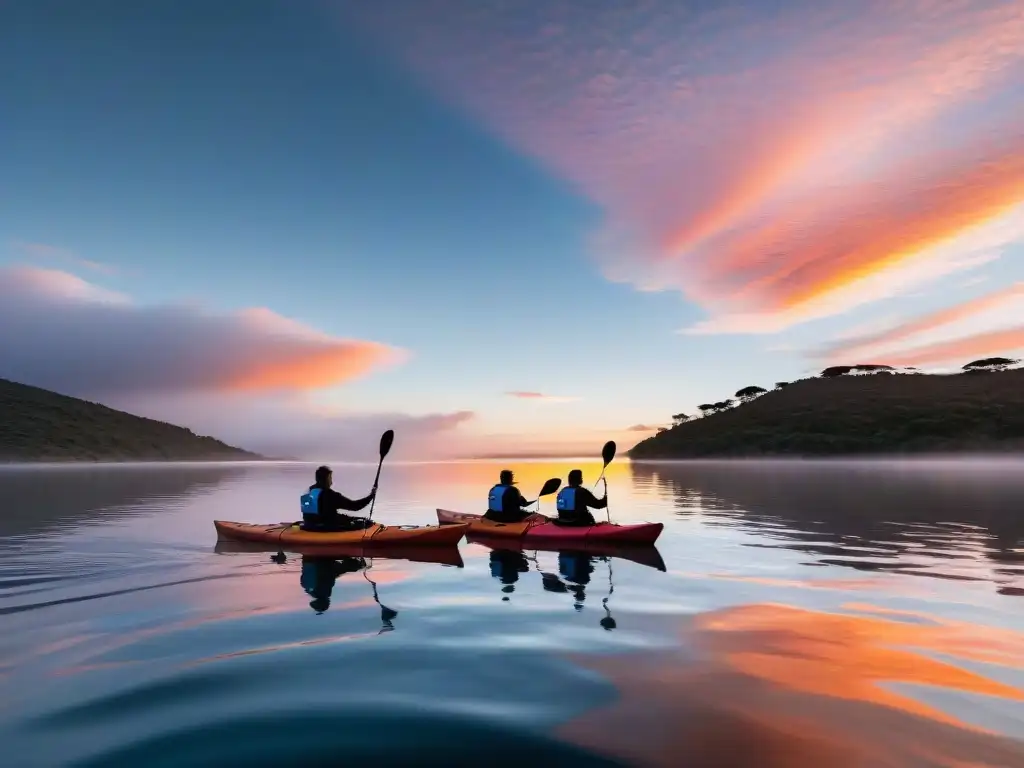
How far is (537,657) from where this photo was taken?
8016mm

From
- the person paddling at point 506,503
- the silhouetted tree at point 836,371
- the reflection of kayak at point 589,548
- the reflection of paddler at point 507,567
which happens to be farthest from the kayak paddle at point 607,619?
the silhouetted tree at point 836,371

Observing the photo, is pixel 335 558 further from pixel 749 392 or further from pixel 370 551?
pixel 749 392

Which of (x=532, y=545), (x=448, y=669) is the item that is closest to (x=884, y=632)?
(x=448, y=669)

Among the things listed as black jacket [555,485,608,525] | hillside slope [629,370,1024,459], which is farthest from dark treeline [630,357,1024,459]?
Answer: black jacket [555,485,608,525]

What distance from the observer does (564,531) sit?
18.9 m

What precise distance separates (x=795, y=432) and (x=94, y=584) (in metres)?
152

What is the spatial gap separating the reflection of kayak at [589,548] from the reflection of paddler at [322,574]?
4798mm

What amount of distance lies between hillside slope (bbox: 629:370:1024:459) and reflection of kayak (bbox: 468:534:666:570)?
13536 cm

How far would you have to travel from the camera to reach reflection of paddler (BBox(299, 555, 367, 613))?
38.0ft

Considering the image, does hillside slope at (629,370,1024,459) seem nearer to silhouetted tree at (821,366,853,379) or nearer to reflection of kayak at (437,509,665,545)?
silhouetted tree at (821,366,853,379)

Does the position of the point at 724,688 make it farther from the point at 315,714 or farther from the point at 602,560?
the point at 602,560

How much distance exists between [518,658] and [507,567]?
7711mm

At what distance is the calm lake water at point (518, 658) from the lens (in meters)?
5.53

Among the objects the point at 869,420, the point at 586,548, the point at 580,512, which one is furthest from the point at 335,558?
the point at 869,420
